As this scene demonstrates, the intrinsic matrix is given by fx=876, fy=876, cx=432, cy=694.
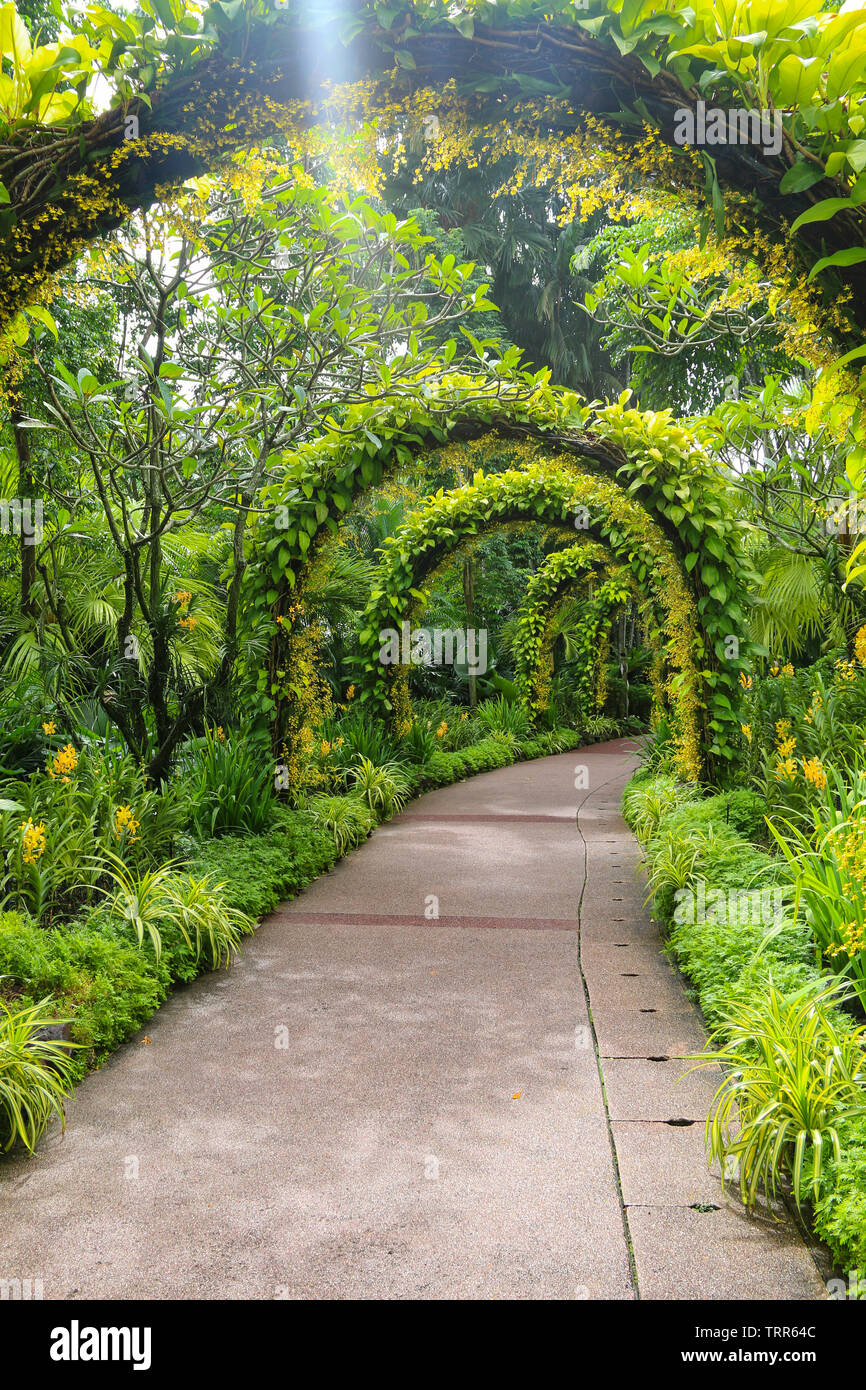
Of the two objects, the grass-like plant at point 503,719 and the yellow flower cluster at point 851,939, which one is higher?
the grass-like plant at point 503,719

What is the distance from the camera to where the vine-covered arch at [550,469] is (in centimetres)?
632

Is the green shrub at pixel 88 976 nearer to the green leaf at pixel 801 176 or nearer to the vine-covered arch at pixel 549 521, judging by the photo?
the green leaf at pixel 801 176

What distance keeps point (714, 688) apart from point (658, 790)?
4.06ft

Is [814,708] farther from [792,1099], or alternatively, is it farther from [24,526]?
[24,526]

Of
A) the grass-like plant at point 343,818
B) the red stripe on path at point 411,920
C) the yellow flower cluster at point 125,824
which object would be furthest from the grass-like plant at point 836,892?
the grass-like plant at point 343,818

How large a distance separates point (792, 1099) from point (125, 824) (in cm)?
337

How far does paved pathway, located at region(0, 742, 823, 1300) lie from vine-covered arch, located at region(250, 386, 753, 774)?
7.70 ft

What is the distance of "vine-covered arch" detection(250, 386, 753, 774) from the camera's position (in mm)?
6320

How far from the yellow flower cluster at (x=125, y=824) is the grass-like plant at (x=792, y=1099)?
306 cm

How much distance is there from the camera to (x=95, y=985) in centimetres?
359

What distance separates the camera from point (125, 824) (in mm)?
4570

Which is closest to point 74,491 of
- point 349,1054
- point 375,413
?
point 375,413

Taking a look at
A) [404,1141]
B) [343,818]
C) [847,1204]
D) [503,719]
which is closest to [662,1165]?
[847,1204]
